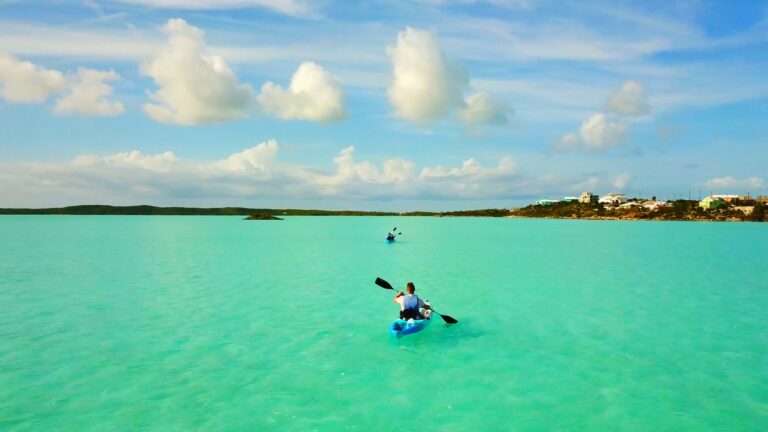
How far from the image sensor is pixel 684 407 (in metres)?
13.9

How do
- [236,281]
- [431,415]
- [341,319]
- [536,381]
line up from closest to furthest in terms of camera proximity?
[431,415]
[536,381]
[341,319]
[236,281]

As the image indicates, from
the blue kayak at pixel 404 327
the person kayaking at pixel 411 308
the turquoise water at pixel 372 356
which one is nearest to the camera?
the turquoise water at pixel 372 356

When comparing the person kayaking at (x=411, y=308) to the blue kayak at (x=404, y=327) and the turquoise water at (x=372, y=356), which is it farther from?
the turquoise water at (x=372, y=356)

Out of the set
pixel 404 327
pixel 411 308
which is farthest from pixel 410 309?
pixel 404 327

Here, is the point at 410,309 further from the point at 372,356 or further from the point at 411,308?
the point at 372,356

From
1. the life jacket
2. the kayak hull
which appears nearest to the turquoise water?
the kayak hull

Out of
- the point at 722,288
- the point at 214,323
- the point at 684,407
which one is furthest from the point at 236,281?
the point at 722,288

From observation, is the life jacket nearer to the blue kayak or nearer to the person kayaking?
the person kayaking

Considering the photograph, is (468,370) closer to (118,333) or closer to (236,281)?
(118,333)

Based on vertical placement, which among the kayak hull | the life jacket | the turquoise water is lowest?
the turquoise water

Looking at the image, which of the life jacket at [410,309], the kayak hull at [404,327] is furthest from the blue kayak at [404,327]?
the life jacket at [410,309]

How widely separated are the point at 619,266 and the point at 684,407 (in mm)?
39303

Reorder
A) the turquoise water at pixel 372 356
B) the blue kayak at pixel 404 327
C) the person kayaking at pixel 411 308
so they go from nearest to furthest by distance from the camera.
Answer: the turquoise water at pixel 372 356 < the blue kayak at pixel 404 327 < the person kayaking at pixel 411 308

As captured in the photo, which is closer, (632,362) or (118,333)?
(632,362)
